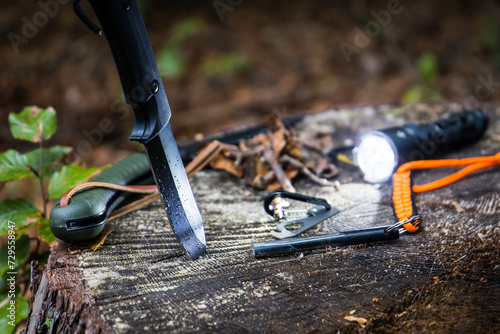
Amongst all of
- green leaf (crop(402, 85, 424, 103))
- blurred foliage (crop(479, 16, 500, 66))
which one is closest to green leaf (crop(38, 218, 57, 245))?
green leaf (crop(402, 85, 424, 103))

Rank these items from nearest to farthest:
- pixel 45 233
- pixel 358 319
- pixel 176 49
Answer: pixel 358 319, pixel 45 233, pixel 176 49

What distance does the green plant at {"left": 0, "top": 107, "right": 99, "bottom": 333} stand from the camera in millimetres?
1417

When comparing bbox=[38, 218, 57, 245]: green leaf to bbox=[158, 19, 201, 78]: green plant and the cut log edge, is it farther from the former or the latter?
bbox=[158, 19, 201, 78]: green plant

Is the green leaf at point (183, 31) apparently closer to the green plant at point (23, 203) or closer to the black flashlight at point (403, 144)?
the green plant at point (23, 203)

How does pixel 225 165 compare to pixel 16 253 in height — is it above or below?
above

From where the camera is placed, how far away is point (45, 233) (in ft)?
4.57

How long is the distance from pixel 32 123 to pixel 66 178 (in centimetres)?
30

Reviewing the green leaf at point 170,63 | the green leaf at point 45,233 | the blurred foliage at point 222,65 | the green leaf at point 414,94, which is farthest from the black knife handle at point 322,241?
the blurred foliage at point 222,65

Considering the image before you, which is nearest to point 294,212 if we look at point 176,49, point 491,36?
point 176,49

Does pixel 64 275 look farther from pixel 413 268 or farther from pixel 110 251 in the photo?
pixel 413 268

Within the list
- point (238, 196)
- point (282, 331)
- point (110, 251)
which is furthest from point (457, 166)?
point (110, 251)

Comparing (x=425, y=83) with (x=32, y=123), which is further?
(x=425, y=83)

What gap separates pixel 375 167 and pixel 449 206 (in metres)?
0.34

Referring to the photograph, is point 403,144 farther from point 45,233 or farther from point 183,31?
point 183,31
